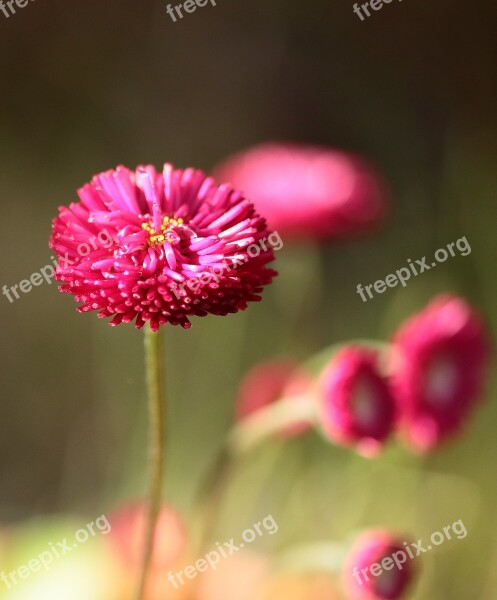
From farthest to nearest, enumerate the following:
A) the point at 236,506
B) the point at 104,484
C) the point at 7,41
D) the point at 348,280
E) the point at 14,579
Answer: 1. the point at 7,41
2. the point at 348,280
3. the point at 104,484
4. the point at 236,506
5. the point at 14,579

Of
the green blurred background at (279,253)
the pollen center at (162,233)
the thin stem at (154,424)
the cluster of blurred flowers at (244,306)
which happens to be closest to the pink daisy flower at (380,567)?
the cluster of blurred flowers at (244,306)

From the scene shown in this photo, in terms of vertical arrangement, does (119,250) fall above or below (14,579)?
above

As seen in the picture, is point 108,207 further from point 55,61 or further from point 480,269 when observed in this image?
point 55,61

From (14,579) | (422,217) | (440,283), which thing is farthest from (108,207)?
(422,217)

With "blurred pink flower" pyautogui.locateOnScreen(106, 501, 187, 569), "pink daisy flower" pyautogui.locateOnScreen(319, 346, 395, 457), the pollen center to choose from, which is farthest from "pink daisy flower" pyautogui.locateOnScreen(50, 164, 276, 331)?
"blurred pink flower" pyautogui.locateOnScreen(106, 501, 187, 569)

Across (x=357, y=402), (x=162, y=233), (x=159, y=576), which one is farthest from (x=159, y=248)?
(x=159, y=576)

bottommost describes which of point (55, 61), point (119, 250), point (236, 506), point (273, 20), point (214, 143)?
point (236, 506)

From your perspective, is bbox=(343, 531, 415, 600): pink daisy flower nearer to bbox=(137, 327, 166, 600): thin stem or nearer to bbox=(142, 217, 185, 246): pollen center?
bbox=(137, 327, 166, 600): thin stem
